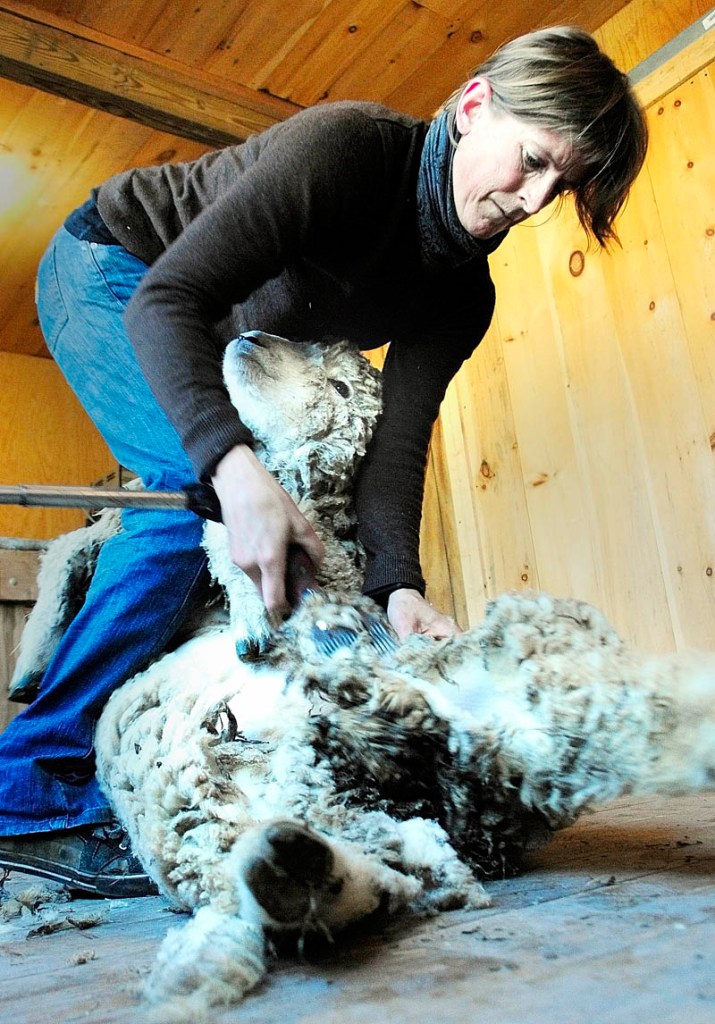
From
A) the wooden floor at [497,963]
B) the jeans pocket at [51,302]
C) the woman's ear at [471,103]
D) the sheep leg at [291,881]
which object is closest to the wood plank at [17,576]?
the jeans pocket at [51,302]

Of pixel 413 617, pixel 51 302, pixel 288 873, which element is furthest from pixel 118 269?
pixel 288 873

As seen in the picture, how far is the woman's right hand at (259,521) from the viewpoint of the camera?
861 millimetres

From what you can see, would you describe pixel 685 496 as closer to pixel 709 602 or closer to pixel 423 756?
pixel 709 602

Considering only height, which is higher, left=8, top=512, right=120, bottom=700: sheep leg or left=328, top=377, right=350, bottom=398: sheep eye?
left=328, top=377, right=350, bottom=398: sheep eye

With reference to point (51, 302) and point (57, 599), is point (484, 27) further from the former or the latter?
point (57, 599)

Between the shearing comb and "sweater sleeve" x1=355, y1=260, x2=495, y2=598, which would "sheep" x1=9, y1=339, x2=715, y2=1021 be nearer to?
the shearing comb

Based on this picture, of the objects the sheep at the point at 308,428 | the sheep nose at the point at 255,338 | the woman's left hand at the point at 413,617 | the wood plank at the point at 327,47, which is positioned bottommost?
the woman's left hand at the point at 413,617

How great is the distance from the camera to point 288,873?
1.89 ft

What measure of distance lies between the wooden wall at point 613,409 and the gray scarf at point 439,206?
994 mm

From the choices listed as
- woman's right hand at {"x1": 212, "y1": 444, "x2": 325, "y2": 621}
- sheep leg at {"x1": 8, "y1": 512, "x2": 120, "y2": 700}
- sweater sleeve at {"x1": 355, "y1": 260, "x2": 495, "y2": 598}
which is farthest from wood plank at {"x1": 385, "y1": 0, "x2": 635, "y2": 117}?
woman's right hand at {"x1": 212, "y1": 444, "x2": 325, "y2": 621}

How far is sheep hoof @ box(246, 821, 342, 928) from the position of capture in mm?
572

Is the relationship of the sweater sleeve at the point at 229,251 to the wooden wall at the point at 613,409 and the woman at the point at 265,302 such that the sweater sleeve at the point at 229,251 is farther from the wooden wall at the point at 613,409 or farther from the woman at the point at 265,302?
the wooden wall at the point at 613,409

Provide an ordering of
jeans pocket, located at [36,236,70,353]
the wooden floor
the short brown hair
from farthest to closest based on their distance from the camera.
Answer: jeans pocket, located at [36,236,70,353]
the short brown hair
the wooden floor

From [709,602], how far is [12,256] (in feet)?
7.83
